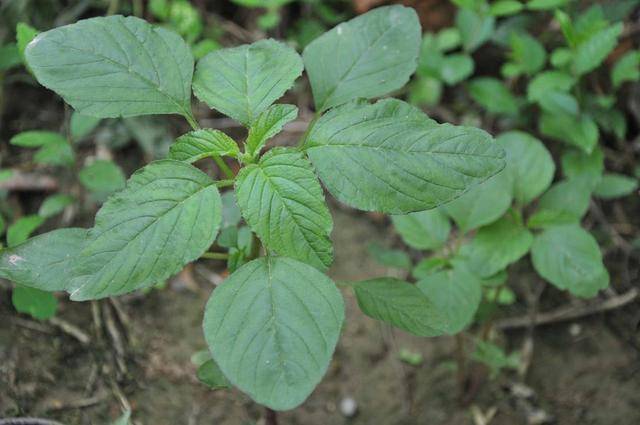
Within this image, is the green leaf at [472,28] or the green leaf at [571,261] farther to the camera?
the green leaf at [472,28]

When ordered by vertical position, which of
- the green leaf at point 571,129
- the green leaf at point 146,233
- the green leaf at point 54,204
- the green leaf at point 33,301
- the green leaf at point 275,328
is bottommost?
the green leaf at point 571,129

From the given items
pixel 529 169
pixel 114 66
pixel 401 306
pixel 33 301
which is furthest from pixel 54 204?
pixel 529 169

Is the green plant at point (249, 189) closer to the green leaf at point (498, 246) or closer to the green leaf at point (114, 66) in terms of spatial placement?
the green leaf at point (114, 66)

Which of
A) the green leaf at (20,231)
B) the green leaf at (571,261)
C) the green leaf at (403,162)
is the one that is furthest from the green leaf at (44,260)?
the green leaf at (571,261)

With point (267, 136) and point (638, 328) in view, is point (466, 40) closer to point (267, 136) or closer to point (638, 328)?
point (638, 328)

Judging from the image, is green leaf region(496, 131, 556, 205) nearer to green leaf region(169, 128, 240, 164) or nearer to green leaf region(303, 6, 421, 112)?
green leaf region(303, 6, 421, 112)

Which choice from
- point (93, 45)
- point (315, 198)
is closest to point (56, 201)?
point (93, 45)
